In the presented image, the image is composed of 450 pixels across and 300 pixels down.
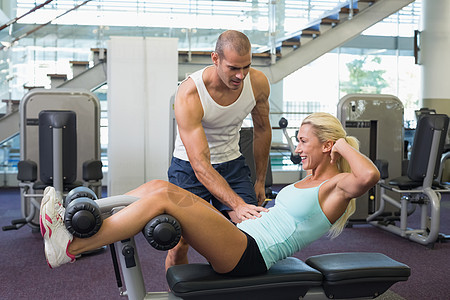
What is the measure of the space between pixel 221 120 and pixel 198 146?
0.21 meters

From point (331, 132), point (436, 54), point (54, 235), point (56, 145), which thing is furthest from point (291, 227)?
point (436, 54)

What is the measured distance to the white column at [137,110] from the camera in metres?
4.90

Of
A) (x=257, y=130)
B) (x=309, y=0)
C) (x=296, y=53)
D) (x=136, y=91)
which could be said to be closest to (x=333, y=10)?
(x=309, y=0)

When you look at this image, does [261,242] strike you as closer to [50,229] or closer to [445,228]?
[50,229]

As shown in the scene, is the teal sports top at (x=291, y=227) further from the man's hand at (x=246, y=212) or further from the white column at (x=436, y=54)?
the white column at (x=436, y=54)

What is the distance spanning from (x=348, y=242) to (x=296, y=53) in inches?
122

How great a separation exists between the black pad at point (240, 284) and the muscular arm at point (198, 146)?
26cm

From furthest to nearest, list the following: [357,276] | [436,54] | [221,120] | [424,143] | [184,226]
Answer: [436,54]
[424,143]
[221,120]
[357,276]
[184,226]

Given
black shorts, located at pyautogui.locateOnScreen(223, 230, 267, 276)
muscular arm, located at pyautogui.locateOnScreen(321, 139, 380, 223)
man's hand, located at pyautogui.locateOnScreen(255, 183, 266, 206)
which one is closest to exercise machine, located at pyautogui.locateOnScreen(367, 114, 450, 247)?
man's hand, located at pyautogui.locateOnScreen(255, 183, 266, 206)

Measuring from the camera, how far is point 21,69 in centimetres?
634

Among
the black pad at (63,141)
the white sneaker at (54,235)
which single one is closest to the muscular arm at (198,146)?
the white sneaker at (54,235)

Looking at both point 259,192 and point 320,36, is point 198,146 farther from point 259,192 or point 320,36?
point 320,36

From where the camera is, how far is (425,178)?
4051mm

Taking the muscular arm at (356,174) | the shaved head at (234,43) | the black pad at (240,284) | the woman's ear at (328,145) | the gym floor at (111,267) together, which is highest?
the shaved head at (234,43)
